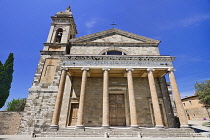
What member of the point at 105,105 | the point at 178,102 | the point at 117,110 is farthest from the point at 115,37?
the point at 178,102

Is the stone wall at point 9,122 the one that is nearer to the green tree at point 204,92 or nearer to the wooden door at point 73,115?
the wooden door at point 73,115

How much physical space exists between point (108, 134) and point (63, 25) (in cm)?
1542

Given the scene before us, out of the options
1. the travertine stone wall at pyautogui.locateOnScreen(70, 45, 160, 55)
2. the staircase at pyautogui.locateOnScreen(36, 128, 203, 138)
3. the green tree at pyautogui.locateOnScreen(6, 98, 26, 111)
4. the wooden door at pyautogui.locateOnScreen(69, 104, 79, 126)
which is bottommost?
the staircase at pyautogui.locateOnScreen(36, 128, 203, 138)

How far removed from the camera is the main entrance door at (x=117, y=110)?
12.2m

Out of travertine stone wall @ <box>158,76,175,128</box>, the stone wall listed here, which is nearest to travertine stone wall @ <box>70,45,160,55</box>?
travertine stone wall @ <box>158,76,175,128</box>

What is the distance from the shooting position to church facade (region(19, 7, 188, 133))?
1041 cm

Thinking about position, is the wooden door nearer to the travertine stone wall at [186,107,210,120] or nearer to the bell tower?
the bell tower

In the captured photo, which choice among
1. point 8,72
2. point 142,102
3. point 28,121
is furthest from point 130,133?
point 8,72

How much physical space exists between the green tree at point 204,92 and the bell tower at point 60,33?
22963 millimetres

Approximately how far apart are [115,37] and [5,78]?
1630 centimetres

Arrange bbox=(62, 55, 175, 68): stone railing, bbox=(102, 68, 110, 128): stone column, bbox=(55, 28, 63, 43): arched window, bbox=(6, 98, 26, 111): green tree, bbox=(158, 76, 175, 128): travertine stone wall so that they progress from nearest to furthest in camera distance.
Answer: bbox=(102, 68, 110, 128): stone column, bbox=(62, 55, 175, 68): stone railing, bbox=(158, 76, 175, 128): travertine stone wall, bbox=(55, 28, 63, 43): arched window, bbox=(6, 98, 26, 111): green tree

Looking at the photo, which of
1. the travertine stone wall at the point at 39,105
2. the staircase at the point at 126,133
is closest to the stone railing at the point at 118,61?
the travertine stone wall at the point at 39,105

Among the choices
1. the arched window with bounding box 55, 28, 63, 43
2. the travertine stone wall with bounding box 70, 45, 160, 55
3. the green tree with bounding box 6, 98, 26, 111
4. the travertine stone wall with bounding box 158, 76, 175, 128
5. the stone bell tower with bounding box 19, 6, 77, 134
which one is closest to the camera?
the stone bell tower with bounding box 19, 6, 77, 134

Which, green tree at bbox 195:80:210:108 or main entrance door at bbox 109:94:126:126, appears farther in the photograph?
green tree at bbox 195:80:210:108
